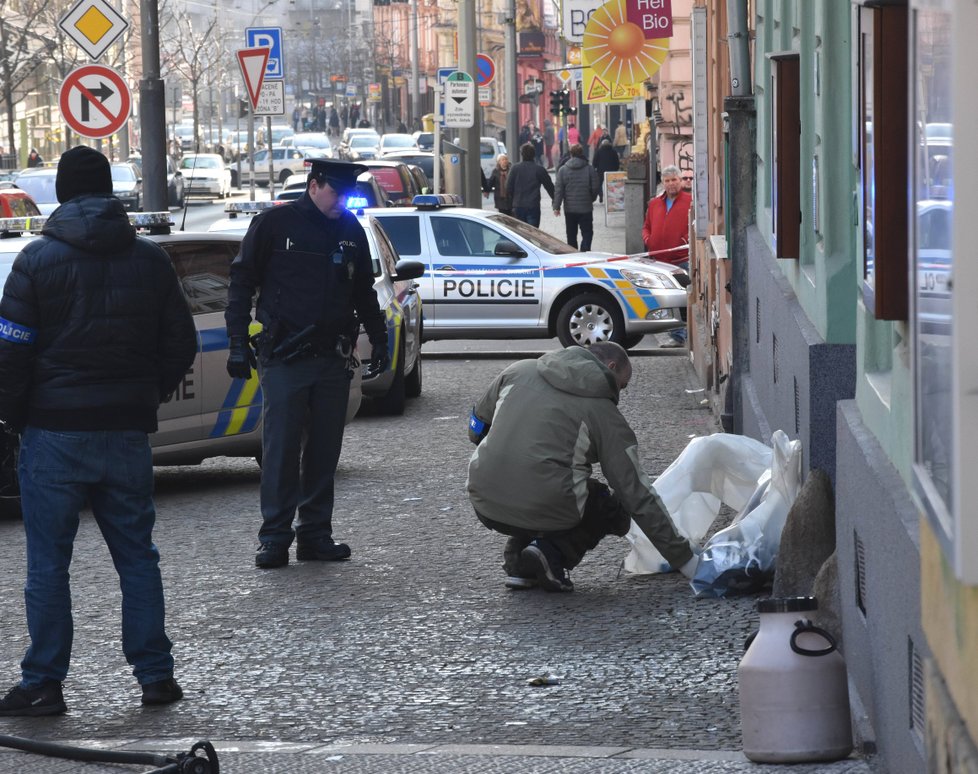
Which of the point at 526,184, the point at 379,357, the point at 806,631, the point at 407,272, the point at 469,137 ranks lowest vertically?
the point at 806,631

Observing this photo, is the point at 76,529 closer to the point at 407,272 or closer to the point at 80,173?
the point at 80,173

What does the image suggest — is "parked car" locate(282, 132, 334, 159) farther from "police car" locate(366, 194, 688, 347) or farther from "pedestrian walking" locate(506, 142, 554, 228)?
"police car" locate(366, 194, 688, 347)

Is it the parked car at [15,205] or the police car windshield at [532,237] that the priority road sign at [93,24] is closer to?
the police car windshield at [532,237]

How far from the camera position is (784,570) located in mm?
6766

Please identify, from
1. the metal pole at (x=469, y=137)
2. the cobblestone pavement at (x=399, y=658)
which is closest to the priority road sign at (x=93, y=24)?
the cobblestone pavement at (x=399, y=658)

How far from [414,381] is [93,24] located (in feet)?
14.4

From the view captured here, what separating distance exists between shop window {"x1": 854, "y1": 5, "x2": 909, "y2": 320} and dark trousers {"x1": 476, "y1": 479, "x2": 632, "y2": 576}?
3186 millimetres

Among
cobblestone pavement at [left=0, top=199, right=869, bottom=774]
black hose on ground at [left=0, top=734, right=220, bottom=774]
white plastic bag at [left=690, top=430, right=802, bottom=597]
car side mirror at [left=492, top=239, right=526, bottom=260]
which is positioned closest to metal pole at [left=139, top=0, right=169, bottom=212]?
car side mirror at [left=492, top=239, right=526, bottom=260]

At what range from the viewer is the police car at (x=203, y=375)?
10.6 metres

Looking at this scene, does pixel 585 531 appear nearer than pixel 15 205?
Yes

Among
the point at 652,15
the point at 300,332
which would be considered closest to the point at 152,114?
the point at 652,15

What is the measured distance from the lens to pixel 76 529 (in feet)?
19.8

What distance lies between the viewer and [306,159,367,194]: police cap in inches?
329

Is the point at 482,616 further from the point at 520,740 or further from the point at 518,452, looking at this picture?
the point at 520,740
